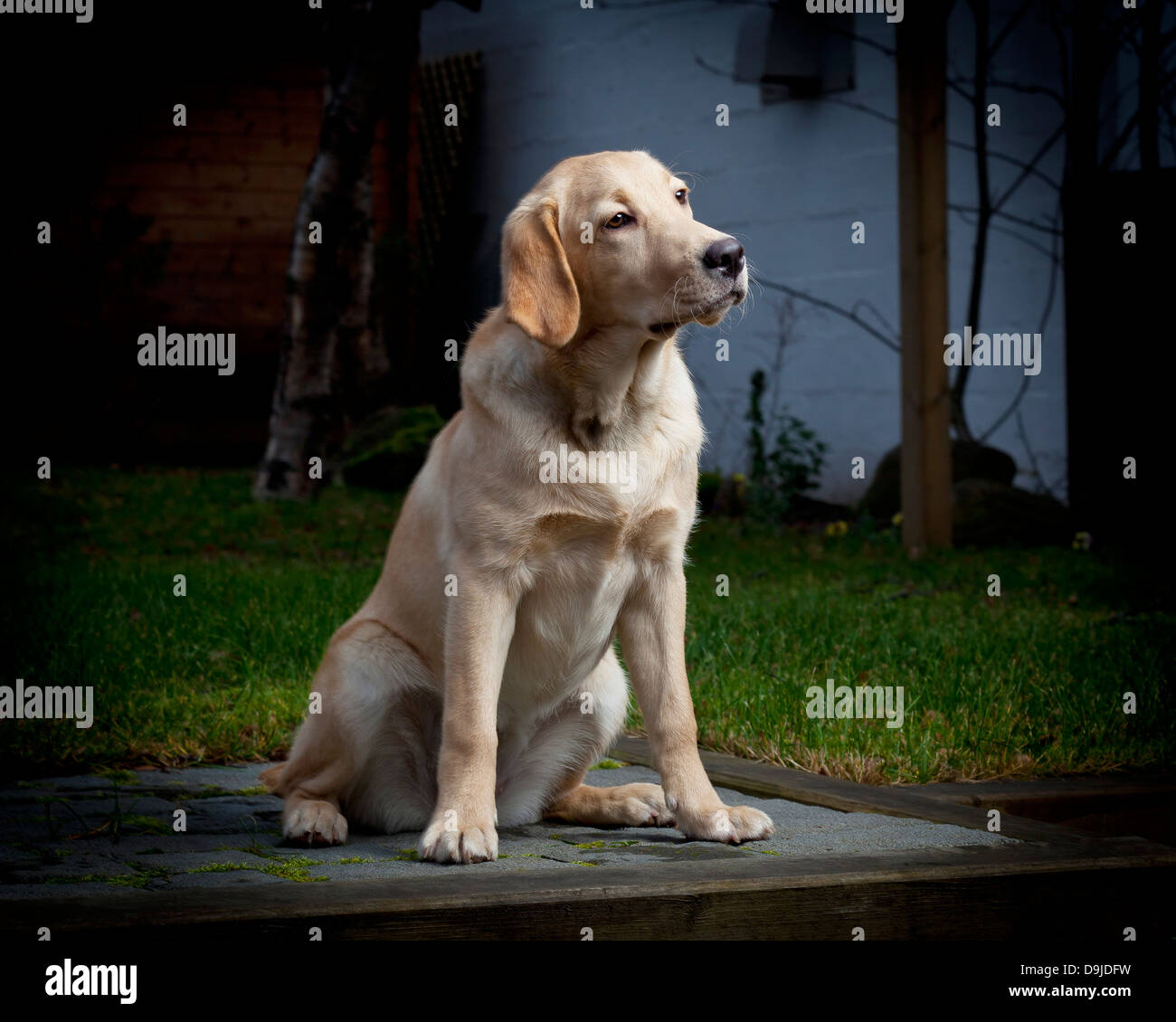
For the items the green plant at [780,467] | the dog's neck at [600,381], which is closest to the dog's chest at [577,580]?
the dog's neck at [600,381]

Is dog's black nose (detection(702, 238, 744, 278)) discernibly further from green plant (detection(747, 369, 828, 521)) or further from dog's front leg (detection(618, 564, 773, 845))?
green plant (detection(747, 369, 828, 521))

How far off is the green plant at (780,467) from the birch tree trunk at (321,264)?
321 cm

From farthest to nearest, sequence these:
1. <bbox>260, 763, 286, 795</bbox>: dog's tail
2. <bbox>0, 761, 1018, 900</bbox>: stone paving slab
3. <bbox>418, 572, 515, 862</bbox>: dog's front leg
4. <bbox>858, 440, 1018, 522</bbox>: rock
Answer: <bbox>858, 440, 1018, 522</bbox>: rock → <bbox>260, 763, 286, 795</bbox>: dog's tail → <bbox>418, 572, 515, 862</bbox>: dog's front leg → <bbox>0, 761, 1018, 900</bbox>: stone paving slab

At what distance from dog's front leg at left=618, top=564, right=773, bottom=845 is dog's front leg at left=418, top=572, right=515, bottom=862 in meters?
0.34

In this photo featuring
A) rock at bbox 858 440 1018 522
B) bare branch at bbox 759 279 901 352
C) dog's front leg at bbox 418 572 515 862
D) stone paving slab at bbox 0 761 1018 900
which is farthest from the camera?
bare branch at bbox 759 279 901 352

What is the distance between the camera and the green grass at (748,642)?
4.49 metres

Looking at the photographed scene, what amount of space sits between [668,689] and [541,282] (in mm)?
998

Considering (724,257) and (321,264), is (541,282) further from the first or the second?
(321,264)

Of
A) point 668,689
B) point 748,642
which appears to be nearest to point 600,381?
point 668,689

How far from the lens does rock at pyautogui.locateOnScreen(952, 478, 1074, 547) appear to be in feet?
31.1

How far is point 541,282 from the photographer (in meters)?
3.36

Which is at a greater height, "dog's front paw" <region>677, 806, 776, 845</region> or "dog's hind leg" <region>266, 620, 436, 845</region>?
"dog's hind leg" <region>266, 620, 436, 845</region>

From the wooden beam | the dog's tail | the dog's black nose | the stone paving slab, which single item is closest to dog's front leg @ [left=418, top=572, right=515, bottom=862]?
the stone paving slab

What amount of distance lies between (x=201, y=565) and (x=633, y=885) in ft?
19.8
